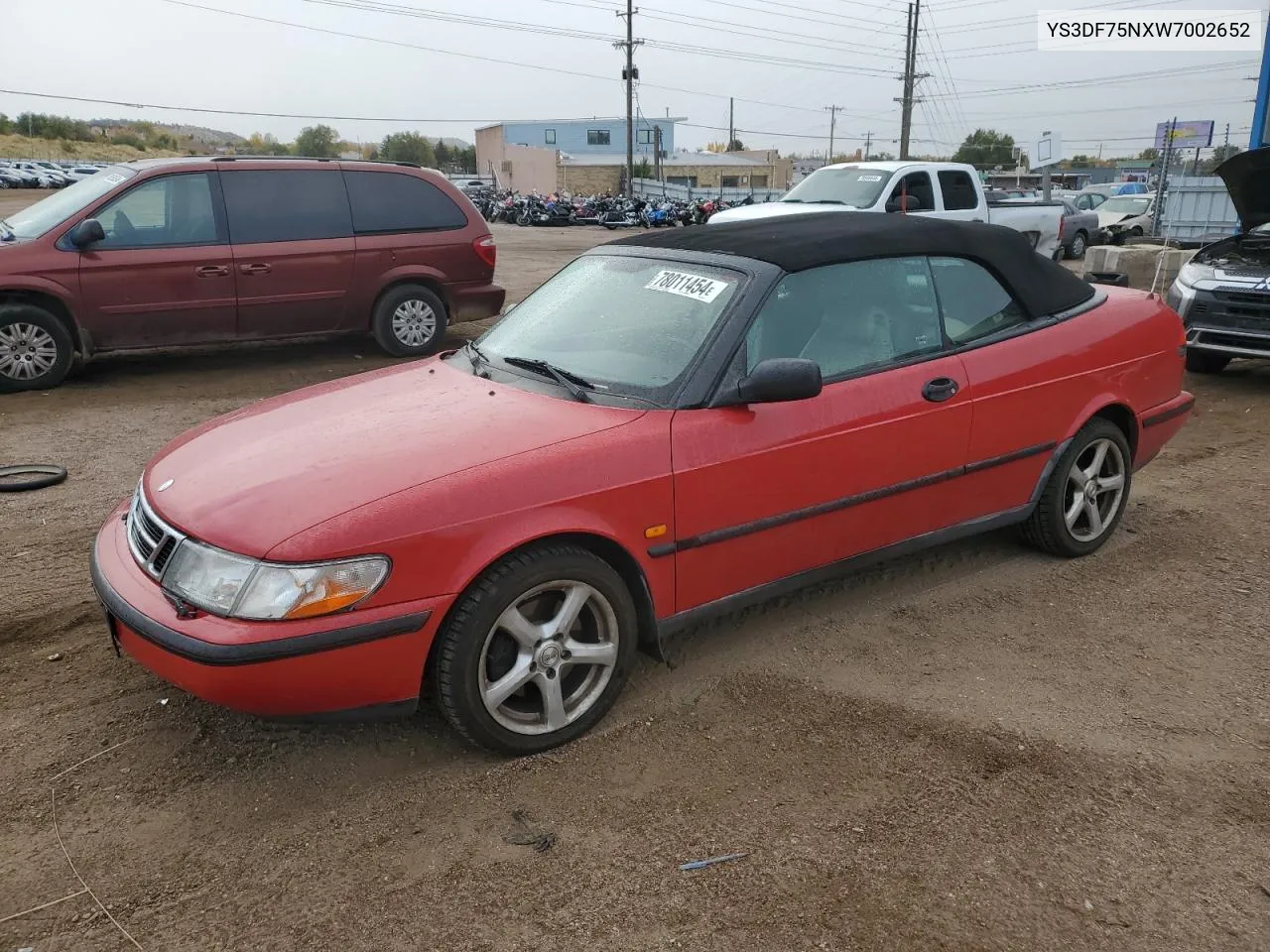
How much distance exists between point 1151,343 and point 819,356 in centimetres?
204

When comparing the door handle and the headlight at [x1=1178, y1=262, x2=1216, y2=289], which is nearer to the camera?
the door handle

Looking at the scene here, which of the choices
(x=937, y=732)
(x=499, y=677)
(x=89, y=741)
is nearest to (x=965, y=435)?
(x=937, y=732)

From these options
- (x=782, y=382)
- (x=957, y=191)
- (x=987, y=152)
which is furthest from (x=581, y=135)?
(x=782, y=382)

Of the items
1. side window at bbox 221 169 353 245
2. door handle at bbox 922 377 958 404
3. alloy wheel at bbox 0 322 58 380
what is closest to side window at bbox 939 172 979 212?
side window at bbox 221 169 353 245

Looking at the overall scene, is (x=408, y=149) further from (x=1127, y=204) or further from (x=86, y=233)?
(x=86, y=233)

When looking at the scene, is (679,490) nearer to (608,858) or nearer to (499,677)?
(499,677)

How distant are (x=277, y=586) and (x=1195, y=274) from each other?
28.3 ft

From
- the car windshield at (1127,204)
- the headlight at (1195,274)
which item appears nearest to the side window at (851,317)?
the headlight at (1195,274)

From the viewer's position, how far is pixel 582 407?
323 cm

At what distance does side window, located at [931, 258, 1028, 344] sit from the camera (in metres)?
3.96

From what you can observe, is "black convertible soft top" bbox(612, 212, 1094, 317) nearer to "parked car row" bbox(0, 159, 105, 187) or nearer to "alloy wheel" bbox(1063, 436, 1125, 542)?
"alloy wheel" bbox(1063, 436, 1125, 542)

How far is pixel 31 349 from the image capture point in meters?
7.54

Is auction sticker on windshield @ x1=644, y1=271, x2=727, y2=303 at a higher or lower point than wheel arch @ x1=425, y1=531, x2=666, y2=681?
higher

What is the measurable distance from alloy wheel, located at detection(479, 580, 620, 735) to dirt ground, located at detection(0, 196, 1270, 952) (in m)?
0.15
